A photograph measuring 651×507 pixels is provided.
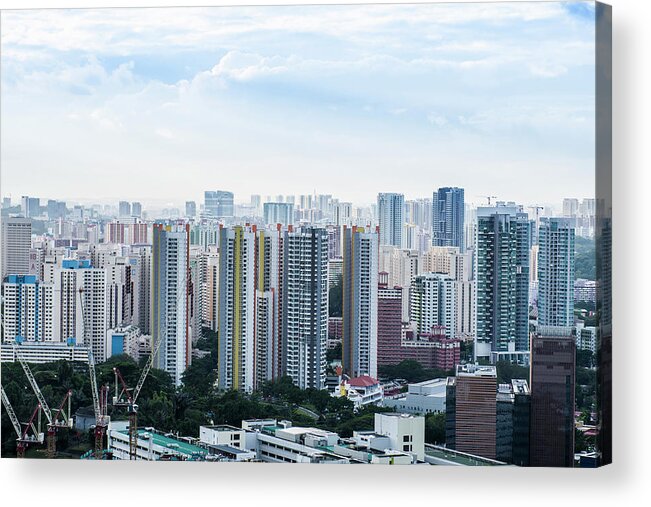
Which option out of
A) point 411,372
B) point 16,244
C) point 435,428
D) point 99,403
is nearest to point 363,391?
point 411,372

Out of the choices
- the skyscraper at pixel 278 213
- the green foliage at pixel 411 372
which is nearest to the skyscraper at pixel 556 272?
the green foliage at pixel 411 372

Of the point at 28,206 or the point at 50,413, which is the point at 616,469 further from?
the point at 28,206

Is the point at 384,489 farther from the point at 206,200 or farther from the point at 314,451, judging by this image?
the point at 206,200

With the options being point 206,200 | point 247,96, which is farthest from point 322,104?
point 206,200

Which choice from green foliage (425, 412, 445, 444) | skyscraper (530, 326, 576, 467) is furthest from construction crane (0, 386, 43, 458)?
skyscraper (530, 326, 576, 467)

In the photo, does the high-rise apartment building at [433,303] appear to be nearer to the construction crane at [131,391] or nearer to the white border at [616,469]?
the white border at [616,469]
